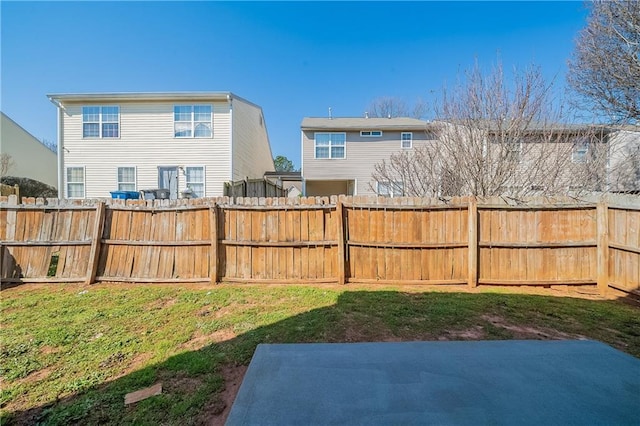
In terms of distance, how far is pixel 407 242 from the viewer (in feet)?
17.3

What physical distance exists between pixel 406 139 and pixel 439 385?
44.7 feet

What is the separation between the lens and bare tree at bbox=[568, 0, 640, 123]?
7.97 meters

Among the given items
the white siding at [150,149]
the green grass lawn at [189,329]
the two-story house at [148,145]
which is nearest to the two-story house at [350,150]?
the two-story house at [148,145]

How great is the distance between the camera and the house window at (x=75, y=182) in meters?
12.1

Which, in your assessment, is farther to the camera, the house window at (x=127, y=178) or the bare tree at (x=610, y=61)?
the house window at (x=127, y=178)

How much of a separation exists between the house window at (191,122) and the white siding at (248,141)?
1255 mm

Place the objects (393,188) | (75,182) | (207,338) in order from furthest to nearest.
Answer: (75,182) < (393,188) < (207,338)

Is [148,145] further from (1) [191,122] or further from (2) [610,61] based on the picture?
(2) [610,61]

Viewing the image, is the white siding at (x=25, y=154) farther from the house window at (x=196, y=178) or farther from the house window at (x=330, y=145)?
the house window at (x=330, y=145)

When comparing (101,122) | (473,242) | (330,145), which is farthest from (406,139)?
(101,122)

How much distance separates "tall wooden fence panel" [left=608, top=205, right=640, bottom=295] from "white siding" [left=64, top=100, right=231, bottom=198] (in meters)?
12.1

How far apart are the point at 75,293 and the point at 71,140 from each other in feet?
36.1

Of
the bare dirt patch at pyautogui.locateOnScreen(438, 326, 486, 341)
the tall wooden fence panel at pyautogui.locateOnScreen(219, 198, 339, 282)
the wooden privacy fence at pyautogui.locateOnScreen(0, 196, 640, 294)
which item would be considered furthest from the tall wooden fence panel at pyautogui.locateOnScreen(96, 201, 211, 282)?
the bare dirt patch at pyautogui.locateOnScreen(438, 326, 486, 341)

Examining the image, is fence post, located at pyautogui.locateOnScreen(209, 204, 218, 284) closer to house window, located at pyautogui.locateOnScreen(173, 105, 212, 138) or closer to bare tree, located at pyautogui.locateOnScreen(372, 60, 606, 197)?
bare tree, located at pyautogui.locateOnScreen(372, 60, 606, 197)
